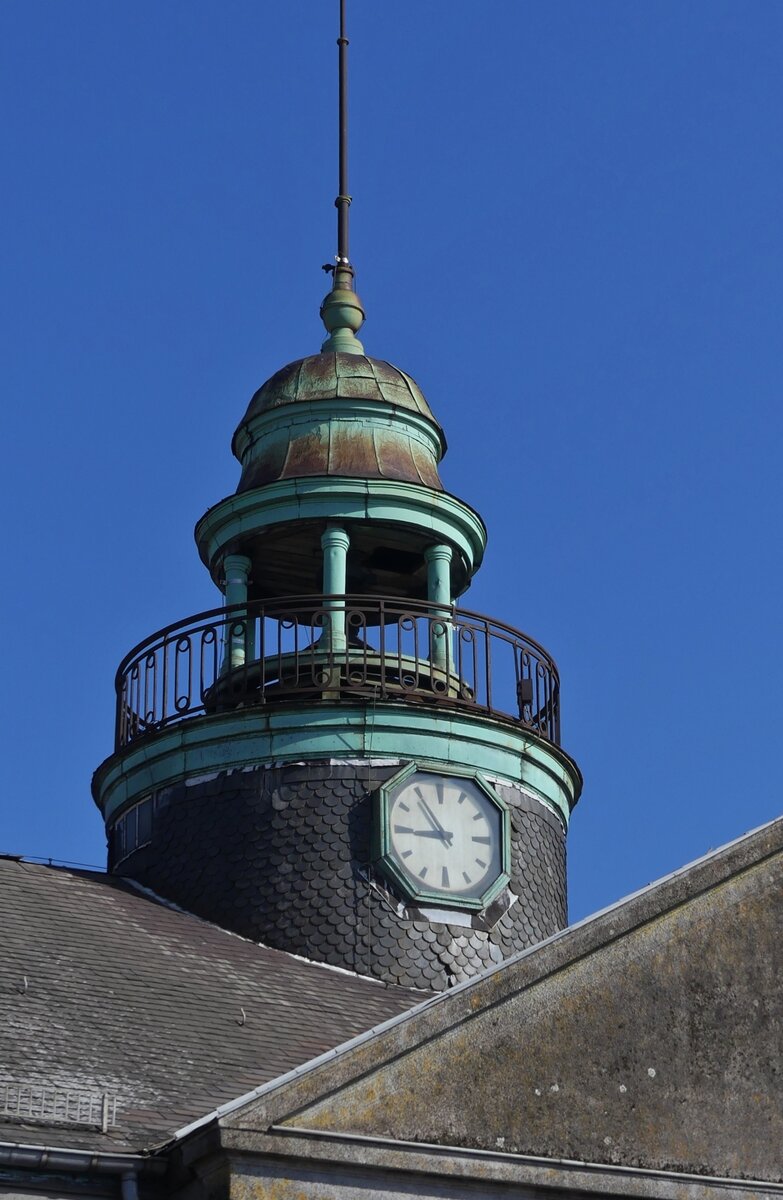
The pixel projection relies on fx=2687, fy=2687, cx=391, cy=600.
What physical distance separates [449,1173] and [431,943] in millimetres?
7464

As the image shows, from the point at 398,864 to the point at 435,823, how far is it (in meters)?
0.72

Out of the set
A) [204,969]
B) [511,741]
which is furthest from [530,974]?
[511,741]

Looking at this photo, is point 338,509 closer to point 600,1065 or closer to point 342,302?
point 342,302

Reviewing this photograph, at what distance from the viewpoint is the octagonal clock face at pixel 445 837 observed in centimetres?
2806

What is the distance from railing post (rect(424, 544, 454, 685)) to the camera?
1185 inches

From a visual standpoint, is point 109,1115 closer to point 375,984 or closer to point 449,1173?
point 449,1173

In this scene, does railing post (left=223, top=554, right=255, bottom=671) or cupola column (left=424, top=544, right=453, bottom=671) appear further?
railing post (left=223, top=554, right=255, bottom=671)

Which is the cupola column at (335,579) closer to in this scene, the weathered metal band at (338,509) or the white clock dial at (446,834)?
the weathered metal band at (338,509)

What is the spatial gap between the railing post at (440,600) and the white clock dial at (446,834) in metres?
1.82

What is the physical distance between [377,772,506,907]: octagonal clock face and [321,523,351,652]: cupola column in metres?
2.05

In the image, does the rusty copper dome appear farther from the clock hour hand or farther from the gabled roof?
the gabled roof

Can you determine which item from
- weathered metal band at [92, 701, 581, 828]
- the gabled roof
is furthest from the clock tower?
the gabled roof

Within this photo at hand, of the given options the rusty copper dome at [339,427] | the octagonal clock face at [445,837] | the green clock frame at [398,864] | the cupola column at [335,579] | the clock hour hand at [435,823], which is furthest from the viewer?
the rusty copper dome at [339,427]

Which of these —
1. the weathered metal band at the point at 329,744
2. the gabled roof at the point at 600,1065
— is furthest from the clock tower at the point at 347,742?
the gabled roof at the point at 600,1065
